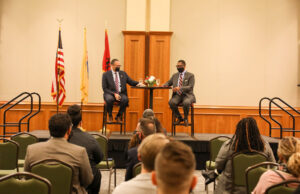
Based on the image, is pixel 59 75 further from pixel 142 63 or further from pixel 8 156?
pixel 8 156

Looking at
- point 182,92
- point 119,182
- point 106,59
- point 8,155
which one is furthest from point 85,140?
point 106,59

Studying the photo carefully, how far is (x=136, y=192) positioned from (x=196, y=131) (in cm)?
703

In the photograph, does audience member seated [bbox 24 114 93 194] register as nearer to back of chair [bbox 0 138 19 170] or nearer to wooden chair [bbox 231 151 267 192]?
back of chair [bbox 0 138 19 170]

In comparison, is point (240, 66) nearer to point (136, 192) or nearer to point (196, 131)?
point (196, 131)

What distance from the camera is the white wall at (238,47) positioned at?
29.6 ft

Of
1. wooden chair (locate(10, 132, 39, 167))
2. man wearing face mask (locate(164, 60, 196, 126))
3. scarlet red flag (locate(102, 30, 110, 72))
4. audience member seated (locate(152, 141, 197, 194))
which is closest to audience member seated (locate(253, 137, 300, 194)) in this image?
audience member seated (locate(152, 141, 197, 194))

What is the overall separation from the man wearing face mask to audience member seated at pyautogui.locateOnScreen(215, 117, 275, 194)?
3298 mm

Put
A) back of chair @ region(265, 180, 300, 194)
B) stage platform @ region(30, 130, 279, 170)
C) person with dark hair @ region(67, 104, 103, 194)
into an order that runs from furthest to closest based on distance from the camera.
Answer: stage platform @ region(30, 130, 279, 170) → person with dark hair @ region(67, 104, 103, 194) → back of chair @ region(265, 180, 300, 194)

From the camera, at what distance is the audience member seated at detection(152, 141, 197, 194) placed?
55.4 inches

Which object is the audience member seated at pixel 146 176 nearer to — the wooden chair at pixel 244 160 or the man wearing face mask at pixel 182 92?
the wooden chair at pixel 244 160

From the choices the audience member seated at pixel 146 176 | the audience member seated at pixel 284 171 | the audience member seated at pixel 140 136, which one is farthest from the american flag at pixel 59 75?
the audience member seated at pixel 146 176

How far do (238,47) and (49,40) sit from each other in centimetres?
457

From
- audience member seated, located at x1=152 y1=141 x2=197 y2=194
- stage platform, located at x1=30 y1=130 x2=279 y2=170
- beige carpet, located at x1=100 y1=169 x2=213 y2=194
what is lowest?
beige carpet, located at x1=100 y1=169 x2=213 y2=194

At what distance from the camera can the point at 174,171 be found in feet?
4.62
